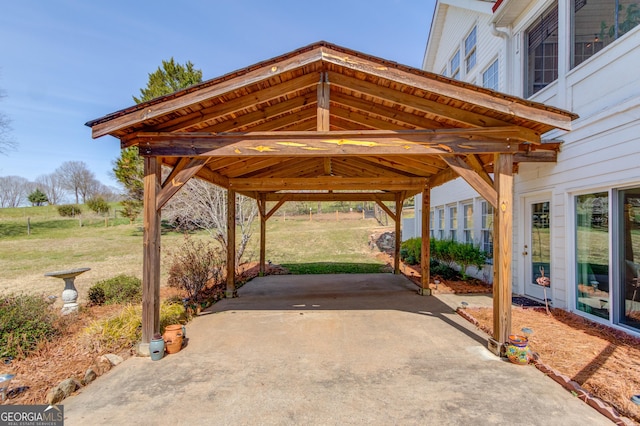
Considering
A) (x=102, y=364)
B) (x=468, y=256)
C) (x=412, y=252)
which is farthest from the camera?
(x=412, y=252)

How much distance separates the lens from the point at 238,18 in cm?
1085

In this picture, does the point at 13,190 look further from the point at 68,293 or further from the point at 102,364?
the point at 102,364

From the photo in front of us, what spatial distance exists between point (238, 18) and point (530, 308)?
11.6 meters

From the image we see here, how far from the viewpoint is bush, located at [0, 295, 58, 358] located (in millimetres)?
4129

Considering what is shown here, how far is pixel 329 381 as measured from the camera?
3561 mm

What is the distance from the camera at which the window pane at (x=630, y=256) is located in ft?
14.6

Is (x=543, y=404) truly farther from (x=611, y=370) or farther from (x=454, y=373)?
(x=611, y=370)

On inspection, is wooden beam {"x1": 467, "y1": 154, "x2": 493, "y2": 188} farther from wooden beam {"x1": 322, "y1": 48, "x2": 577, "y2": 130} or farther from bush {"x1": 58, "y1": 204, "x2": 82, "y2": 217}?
bush {"x1": 58, "y1": 204, "x2": 82, "y2": 217}

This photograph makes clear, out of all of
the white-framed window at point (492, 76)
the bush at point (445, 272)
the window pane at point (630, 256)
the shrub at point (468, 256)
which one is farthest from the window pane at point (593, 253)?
the white-framed window at point (492, 76)

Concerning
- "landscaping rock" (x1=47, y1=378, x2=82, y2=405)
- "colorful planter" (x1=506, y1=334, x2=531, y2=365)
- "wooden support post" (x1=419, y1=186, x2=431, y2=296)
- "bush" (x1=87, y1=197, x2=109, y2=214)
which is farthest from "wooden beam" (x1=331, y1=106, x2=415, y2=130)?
"bush" (x1=87, y1=197, x2=109, y2=214)

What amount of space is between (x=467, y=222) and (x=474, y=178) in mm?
6269

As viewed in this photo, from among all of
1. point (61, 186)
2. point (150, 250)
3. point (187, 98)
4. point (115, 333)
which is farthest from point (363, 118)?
point (61, 186)

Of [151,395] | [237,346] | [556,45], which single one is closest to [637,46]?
[556,45]

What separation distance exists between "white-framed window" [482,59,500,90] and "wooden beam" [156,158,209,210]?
7770mm
